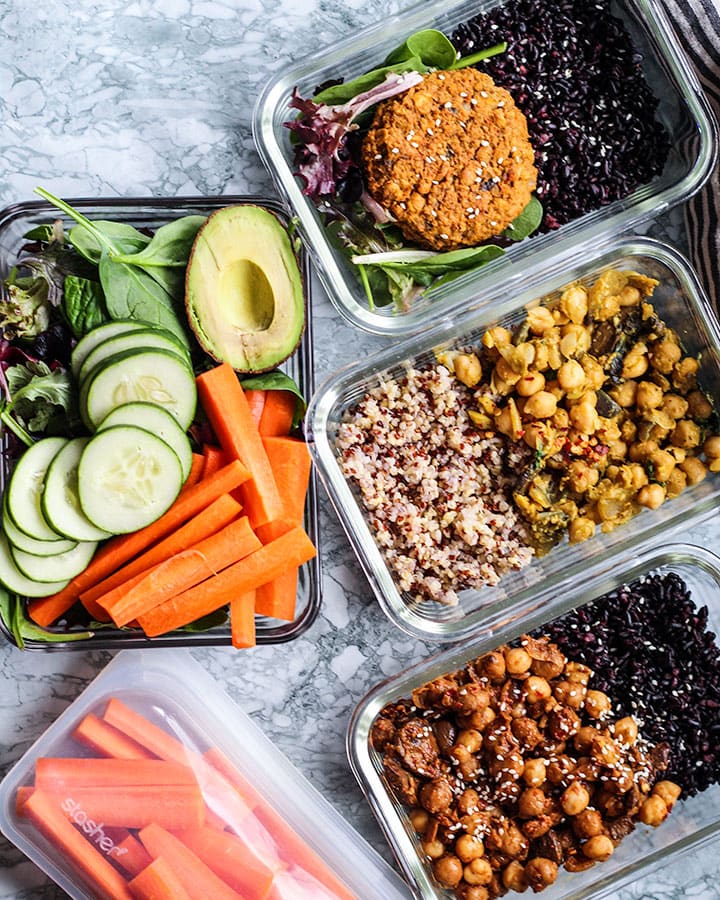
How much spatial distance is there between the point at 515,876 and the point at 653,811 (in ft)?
1.08

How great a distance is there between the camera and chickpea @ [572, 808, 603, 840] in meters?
1.97

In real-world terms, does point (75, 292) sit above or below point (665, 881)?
above

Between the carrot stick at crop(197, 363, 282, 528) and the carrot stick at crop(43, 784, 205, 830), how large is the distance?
1.85 ft

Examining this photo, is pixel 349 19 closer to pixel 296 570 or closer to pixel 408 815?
pixel 296 570

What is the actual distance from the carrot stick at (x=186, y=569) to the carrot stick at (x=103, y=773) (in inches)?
11.4

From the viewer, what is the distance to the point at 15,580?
190cm

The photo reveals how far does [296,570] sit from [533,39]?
50.9 inches

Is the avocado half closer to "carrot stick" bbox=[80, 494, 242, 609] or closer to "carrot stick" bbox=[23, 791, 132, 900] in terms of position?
"carrot stick" bbox=[80, 494, 242, 609]

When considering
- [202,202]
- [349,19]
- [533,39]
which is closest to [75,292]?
[202,202]

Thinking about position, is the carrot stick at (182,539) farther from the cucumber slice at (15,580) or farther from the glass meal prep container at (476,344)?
the glass meal prep container at (476,344)

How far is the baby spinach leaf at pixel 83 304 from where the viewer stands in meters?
1.91

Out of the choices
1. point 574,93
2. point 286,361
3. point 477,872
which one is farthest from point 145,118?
point 477,872

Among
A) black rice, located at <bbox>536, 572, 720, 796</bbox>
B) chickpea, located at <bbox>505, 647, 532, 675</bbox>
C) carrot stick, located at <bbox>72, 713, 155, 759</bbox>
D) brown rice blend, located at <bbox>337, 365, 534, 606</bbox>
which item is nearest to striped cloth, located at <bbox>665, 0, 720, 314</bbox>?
brown rice blend, located at <bbox>337, 365, 534, 606</bbox>

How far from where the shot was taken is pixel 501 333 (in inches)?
78.3
